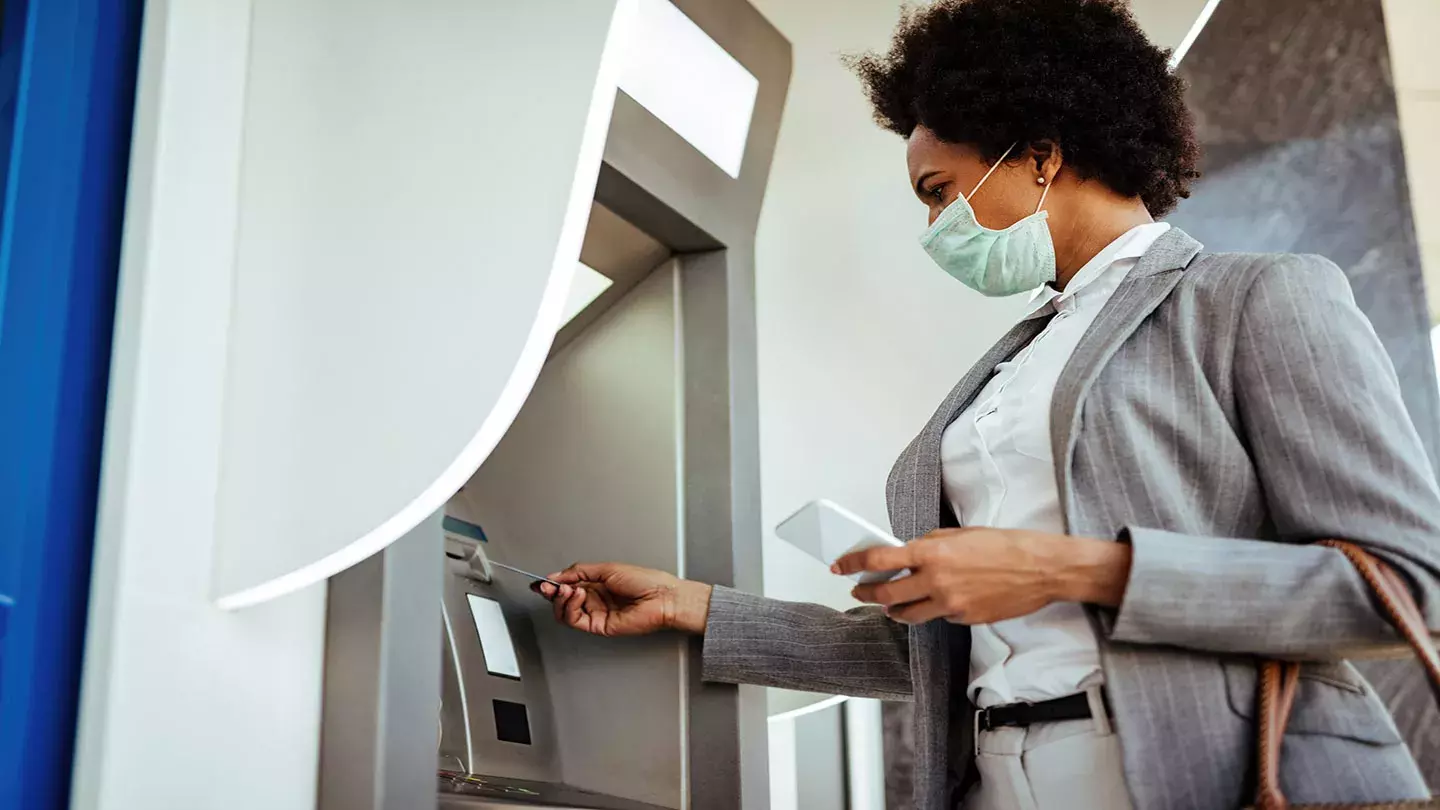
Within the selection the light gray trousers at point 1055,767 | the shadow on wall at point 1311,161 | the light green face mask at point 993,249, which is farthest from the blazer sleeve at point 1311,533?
the shadow on wall at point 1311,161

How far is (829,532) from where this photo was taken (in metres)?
1.08

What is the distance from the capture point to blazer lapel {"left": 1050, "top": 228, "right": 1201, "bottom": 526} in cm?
116

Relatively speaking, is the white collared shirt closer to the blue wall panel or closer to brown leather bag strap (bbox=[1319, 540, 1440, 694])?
brown leather bag strap (bbox=[1319, 540, 1440, 694])

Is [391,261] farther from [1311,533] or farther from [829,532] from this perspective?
[1311,533]

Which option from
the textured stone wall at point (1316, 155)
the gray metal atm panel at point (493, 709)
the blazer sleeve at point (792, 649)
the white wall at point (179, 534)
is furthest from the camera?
the textured stone wall at point (1316, 155)

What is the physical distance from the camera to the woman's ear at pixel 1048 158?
148cm

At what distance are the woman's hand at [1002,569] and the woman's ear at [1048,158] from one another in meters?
0.54

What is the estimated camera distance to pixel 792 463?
226 centimetres

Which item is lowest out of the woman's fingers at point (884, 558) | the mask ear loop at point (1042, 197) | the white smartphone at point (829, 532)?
the woman's fingers at point (884, 558)

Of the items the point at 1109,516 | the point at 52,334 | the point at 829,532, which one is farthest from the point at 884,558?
the point at 52,334

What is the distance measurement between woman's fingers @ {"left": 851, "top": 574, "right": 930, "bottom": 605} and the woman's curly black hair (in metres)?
0.58

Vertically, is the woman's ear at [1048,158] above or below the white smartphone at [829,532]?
above

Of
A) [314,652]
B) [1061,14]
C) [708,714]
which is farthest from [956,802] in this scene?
[1061,14]

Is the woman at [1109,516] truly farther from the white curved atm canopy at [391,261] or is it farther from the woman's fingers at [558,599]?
the white curved atm canopy at [391,261]
